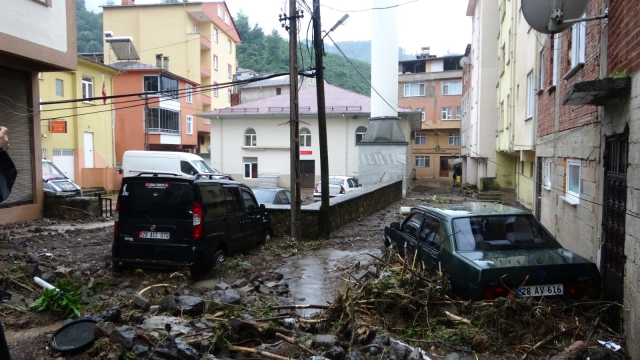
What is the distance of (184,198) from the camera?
25.1 feet

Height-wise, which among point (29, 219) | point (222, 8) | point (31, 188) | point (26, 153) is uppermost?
point (222, 8)

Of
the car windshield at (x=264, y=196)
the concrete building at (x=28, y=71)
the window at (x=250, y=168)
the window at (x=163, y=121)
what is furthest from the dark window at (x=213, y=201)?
the window at (x=163, y=121)

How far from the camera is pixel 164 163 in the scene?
2619 cm

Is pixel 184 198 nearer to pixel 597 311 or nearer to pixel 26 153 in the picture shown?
pixel 597 311

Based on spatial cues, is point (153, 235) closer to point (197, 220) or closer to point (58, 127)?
point (197, 220)

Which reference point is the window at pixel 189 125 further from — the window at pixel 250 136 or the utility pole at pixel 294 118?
the utility pole at pixel 294 118

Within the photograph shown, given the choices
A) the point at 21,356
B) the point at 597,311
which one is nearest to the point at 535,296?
the point at 597,311

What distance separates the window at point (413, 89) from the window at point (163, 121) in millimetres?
26578

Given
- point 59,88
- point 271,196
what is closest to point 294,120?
point 271,196

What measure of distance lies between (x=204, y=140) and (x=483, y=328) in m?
47.1

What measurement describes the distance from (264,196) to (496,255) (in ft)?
30.9

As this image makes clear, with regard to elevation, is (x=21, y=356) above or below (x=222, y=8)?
below

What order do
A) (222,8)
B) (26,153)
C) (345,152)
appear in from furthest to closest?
(222,8) < (345,152) < (26,153)

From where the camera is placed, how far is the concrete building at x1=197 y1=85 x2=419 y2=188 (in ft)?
112
